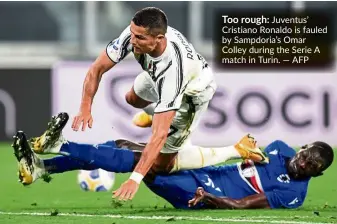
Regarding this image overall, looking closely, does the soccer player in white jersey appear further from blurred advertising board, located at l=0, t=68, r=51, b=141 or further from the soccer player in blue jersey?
blurred advertising board, located at l=0, t=68, r=51, b=141

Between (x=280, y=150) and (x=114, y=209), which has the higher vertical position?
(x=280, y=150)

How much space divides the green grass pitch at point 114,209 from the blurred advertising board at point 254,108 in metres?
4.05

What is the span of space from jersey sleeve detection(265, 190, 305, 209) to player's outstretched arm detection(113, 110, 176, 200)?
1263 mm

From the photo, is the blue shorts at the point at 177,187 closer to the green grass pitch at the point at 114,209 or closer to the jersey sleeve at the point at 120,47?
the green grass pitch at the point at 114,209

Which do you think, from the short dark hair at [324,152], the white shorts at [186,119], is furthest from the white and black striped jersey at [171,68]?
the short dark hair at [324,152]

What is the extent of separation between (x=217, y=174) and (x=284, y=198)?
622 mm

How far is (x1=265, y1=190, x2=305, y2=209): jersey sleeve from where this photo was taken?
944 cm

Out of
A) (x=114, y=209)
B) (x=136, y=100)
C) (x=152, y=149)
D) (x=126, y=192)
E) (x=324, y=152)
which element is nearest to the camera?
(x=126, y=192)

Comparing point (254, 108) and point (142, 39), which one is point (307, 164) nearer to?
point (142, 39)

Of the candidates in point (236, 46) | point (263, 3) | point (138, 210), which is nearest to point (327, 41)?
point (263, 3)

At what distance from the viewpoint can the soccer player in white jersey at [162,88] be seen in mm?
8617

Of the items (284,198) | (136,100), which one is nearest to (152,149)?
(284,198)

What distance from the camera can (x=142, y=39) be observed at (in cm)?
865

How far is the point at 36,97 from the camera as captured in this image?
1797cm
